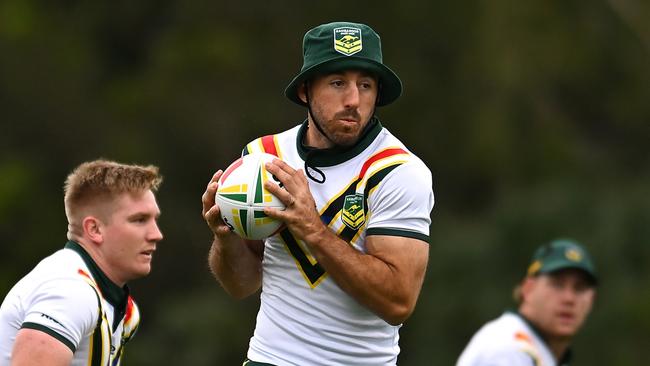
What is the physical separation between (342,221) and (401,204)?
295mm

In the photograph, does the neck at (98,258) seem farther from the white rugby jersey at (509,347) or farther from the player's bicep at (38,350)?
the white rugby jersey at (509,347)

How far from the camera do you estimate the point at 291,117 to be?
87.5 ft

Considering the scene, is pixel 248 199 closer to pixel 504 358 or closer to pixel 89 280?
pixel 89 280

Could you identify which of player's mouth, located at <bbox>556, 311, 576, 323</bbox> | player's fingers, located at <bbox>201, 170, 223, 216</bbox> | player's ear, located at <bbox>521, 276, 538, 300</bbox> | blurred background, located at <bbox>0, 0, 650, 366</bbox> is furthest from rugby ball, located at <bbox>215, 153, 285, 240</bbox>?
blurred background, located at <bbox>0, 0, 650, 366</bbox>

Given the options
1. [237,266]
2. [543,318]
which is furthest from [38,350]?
[543,318]

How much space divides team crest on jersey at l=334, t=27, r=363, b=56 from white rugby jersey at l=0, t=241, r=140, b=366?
1724 mm

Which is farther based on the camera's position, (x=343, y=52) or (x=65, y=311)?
(x=65, y=311)

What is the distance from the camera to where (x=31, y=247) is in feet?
91.3

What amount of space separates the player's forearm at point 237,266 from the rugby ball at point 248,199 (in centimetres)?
38

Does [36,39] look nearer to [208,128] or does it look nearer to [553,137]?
[208,128]

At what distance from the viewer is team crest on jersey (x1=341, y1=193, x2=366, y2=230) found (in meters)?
7.46

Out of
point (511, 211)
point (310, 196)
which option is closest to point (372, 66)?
point (310, 196)

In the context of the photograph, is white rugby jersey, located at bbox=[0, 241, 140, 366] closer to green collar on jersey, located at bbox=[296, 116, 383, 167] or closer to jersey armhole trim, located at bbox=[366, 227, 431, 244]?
green collar on jersey, located at bbox=[296, 116, 383, 167]

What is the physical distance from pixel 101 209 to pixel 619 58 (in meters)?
21.9
